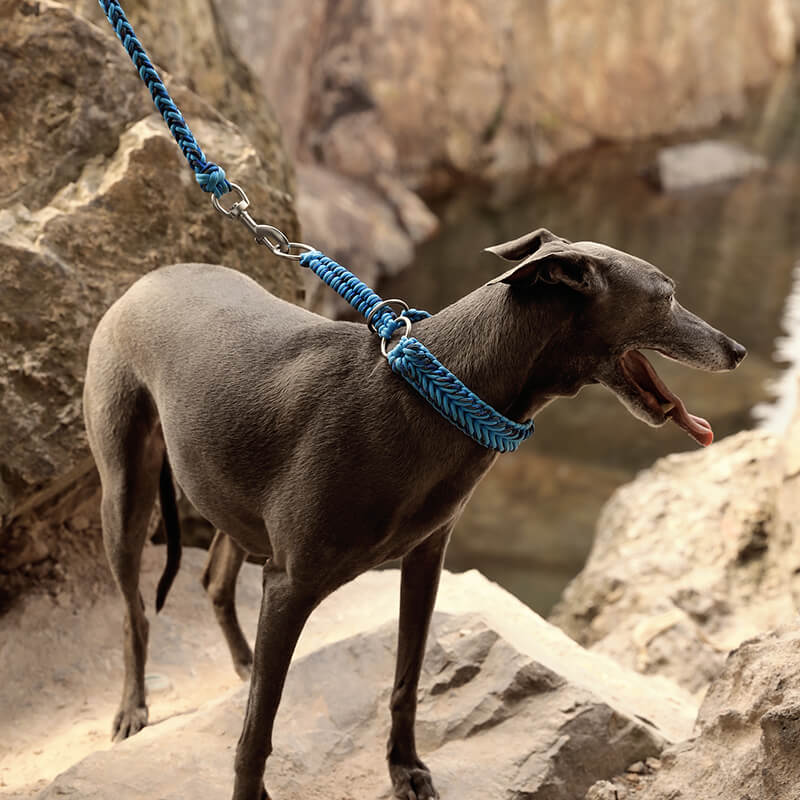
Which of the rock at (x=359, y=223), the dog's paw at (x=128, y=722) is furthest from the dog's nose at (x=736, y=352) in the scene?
the rock at (x=359, y=223)

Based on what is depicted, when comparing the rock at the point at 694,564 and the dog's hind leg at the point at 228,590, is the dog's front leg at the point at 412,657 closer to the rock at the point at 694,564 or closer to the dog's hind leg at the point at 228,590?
the dog's hind leg at the point at 228,590

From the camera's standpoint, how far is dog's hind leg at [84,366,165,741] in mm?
2621

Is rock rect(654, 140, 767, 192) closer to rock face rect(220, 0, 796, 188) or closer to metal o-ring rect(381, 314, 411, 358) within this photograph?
rock face rect(220, 0, 796, 188)

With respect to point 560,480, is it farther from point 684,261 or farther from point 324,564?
point 324,564

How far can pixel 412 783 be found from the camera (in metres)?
2.58

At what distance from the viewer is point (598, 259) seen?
2.05 metres

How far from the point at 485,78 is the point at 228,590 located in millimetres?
10528

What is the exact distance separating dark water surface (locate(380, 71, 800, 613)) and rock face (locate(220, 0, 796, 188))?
0.54 meters

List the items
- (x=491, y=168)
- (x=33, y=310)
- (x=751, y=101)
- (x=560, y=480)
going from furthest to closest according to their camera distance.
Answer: (x=751, y=101) < (x=491, y=168) < (x=560, y=480) < (x=33, y=310)

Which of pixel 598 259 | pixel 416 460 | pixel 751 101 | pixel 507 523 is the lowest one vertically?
pixel 751 101

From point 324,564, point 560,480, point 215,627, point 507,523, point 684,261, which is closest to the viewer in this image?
point 324,564

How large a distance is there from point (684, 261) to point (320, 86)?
13.9 feet

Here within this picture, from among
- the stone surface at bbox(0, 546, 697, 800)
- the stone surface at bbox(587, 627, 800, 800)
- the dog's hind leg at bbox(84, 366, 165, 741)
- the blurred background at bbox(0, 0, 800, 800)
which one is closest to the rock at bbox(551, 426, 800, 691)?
the blurred background at bbox(0, 0, 800, 800)

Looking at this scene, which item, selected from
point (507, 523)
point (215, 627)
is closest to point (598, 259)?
point (215, 627)
